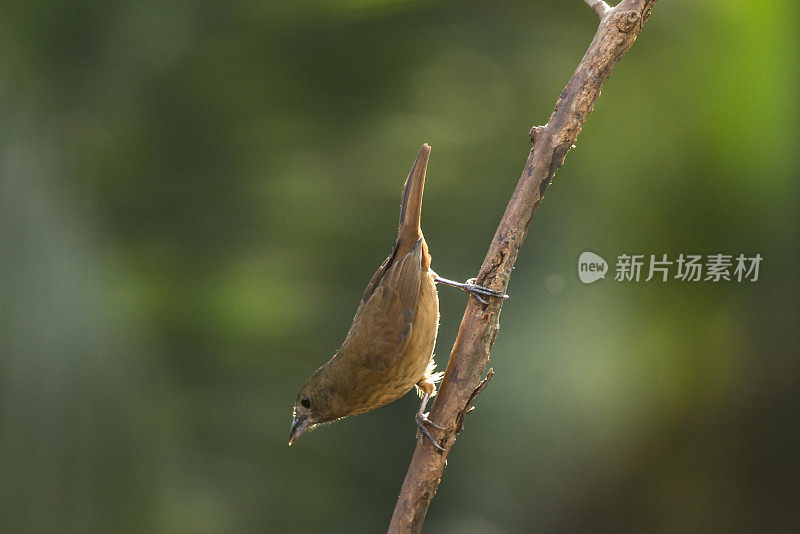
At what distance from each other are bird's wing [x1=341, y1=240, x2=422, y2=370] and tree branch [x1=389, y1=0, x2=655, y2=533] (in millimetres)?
400

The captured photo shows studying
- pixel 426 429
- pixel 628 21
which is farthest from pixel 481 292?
pixel 628 21

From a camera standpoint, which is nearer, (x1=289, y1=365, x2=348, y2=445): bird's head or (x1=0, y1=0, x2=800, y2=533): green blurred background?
(x1=289, y1=365, x2=348, y2=445): bird's head

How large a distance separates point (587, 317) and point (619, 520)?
3.00 feet

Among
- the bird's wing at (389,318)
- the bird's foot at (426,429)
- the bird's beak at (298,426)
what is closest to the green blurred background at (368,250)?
the bird's beak at (298,426)

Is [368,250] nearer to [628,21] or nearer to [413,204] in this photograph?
[413,204]

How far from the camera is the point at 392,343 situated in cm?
212

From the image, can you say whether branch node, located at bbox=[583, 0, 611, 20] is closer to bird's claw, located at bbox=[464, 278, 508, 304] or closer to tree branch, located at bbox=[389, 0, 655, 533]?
Answer: tree branch, located at bbox=[389, 0, 655, 533]

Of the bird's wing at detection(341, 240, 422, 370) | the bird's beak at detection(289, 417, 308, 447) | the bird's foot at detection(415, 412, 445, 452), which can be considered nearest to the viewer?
the bird's foot at detection(415, 412, 445, 452)

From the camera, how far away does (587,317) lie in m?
3.10

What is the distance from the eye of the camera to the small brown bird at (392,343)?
83.3 inches

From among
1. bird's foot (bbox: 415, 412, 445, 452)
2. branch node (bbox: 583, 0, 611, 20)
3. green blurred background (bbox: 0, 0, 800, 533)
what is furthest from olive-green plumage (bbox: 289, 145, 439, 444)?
green blurred background (bbox: 0, 0, 800, 533)

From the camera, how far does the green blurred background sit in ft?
9.02

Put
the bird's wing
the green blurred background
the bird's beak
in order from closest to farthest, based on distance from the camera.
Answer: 1. the bird's wing
2. the bird's beak
3. the green blurred background

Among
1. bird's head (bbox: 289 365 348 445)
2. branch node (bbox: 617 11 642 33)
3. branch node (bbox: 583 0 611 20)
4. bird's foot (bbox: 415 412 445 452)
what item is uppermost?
branch node (bbox: 583 0 611 20)
